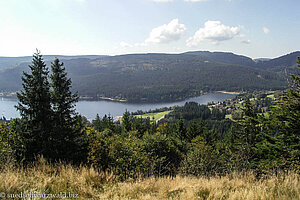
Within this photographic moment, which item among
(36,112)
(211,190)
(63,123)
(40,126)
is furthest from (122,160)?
(63,123)

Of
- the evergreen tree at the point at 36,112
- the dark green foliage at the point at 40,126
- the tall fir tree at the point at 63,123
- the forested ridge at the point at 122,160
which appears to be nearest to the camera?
the forested ridge at the point at 122,160

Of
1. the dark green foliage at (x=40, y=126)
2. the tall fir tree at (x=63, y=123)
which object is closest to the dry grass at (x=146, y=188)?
the dark green foliage at (x=40, y=126)

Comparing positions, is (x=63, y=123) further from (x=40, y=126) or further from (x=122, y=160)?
(x=122, y=160)

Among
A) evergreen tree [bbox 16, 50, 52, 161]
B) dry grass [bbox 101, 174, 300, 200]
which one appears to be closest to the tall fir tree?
evergreen tree [bbox 16, 50, 52, 161]

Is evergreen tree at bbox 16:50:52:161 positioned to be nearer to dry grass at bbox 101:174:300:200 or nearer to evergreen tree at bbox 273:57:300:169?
dry grass at bbox 101:174:300:200

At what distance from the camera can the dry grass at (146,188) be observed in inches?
125

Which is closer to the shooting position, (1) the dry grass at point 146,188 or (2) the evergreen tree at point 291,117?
(1) the dry grass at point 146,188

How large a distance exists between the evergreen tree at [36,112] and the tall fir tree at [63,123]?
1.96ft

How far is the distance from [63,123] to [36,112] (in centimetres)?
228

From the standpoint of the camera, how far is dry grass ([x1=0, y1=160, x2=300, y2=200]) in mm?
3180

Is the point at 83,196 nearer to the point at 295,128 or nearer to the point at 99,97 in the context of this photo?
the point at 295,128

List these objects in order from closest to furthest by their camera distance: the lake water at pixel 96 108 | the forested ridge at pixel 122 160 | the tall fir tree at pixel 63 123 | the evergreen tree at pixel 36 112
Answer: the forested ridge at pixel 122 160 → the evergreen tree at pixel 36 112 → the tall fir tree at pixel 63 123 → the lake water at pixel 96 108

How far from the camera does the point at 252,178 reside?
4.08 metres

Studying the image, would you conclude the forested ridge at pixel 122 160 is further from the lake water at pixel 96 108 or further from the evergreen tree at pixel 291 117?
the lake water at pixel 96 108
